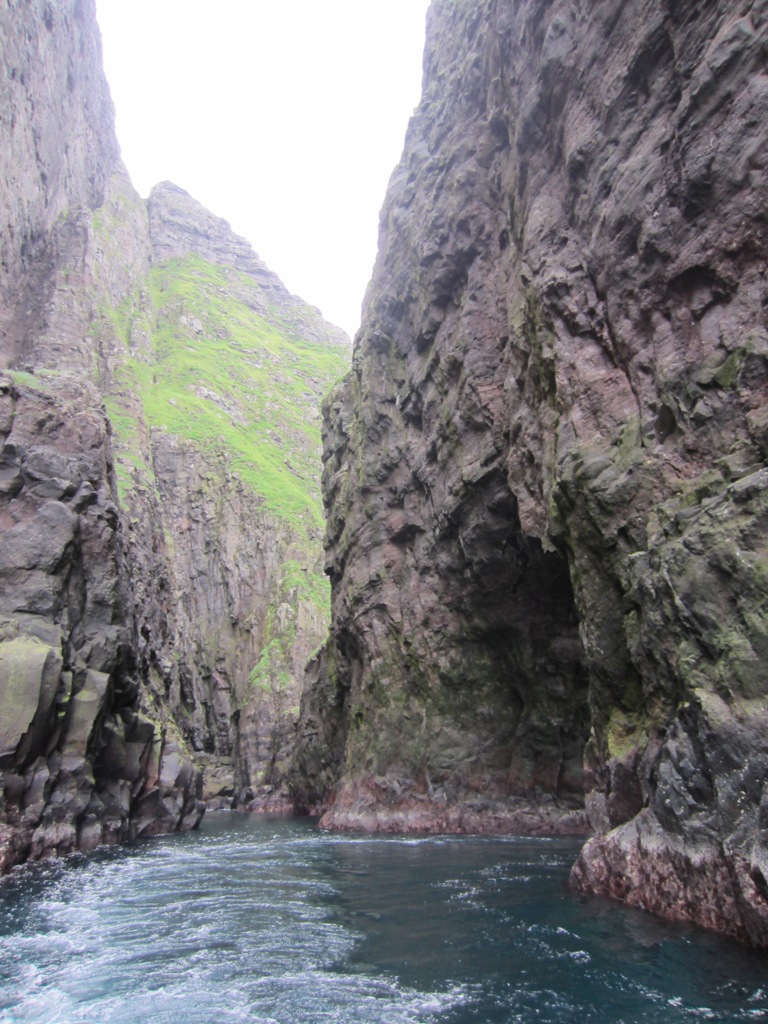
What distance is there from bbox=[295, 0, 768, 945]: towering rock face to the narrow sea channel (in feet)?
5.54

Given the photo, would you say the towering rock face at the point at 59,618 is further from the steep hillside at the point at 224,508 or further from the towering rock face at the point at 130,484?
the steep hillside at the point at 224,508

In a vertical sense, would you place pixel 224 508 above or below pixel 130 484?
above

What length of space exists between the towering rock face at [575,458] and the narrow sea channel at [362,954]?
169cm

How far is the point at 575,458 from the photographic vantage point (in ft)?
65.5

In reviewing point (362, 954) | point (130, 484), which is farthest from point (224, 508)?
point (362, 954)

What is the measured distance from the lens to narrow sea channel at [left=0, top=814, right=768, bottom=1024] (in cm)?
944

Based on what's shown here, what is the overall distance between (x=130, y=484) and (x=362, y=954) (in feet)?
214

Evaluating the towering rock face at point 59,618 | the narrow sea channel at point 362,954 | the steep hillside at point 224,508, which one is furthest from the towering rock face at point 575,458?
the steep hillside at point 224,508

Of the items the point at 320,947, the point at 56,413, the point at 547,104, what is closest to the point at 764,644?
the point at 320,947

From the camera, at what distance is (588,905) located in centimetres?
1451

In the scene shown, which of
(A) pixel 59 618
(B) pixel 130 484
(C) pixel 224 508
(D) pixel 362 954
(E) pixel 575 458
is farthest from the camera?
(C) pixel 224 508

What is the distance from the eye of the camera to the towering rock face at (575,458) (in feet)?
42.8

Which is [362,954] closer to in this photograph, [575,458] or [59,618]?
[575,458]

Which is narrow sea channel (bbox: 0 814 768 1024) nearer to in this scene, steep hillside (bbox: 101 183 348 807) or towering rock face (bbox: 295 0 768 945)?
towering rock face (bbox: 295 0 768 945)
